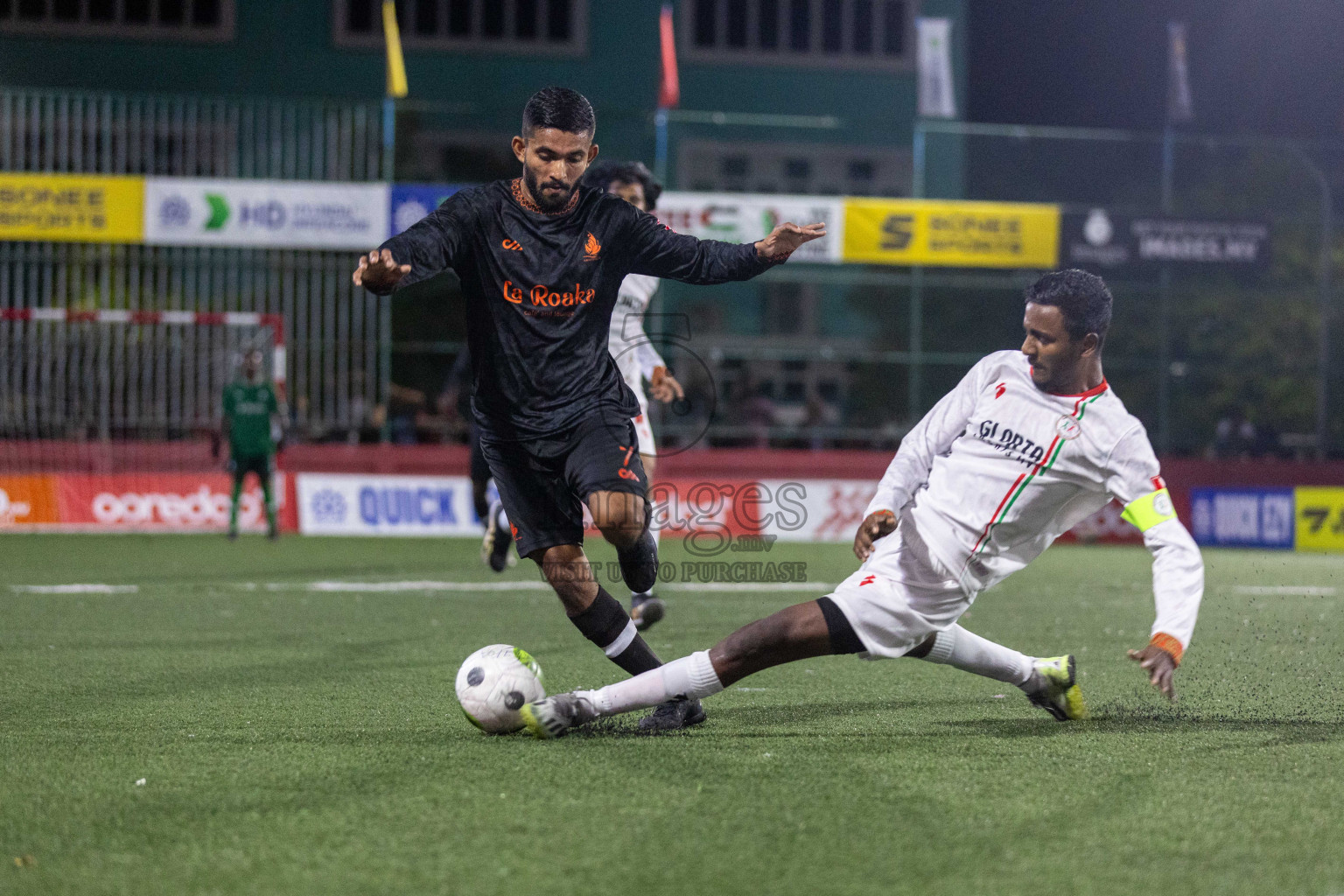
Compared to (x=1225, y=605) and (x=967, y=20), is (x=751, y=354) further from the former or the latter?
(x=967, y=20)

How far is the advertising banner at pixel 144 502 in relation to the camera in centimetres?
1712

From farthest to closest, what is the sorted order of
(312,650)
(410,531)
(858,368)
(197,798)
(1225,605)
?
(858,368), (410,531), (1225,605), (312,650), (197,798)

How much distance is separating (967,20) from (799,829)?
104ft

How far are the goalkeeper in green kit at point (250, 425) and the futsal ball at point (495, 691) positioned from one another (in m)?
11.3

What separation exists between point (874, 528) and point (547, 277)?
1.33 metres

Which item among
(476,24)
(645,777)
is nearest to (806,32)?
(476,24)

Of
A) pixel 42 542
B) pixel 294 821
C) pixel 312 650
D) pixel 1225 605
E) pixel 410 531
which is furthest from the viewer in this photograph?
pixel 410 531

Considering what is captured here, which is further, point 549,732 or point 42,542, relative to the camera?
point 42,542

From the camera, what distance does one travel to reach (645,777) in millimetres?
3838

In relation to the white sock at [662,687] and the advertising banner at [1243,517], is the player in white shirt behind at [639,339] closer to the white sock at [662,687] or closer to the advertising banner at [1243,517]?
the white sock at [662,687]

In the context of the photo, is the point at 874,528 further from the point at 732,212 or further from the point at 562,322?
the point at 732,212

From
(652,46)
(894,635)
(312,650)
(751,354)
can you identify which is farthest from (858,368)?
(894,635)

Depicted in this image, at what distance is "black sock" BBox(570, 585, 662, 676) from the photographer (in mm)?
4797

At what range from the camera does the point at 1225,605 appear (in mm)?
9891
